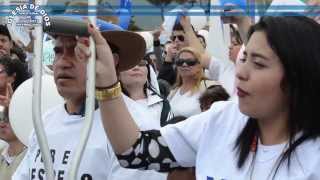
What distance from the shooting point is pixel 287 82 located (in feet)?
6.28

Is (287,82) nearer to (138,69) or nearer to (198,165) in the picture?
(198,165)

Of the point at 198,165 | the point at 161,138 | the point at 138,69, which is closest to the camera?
the point at 198,165

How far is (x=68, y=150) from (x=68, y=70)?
318 mm

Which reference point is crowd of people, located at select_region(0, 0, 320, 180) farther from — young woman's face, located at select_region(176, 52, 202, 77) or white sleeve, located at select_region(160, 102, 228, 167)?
young woman's face, located at select_region(176, 52, 202, 77)

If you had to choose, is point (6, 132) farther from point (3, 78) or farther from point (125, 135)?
point (125, 135)

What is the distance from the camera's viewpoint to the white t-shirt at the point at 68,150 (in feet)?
8.29

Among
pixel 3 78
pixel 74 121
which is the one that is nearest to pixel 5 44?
pixel 3 78

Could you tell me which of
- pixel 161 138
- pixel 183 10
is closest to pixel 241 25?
pixel 161 138

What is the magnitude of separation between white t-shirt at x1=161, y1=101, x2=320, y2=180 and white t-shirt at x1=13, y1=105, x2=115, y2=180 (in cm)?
40

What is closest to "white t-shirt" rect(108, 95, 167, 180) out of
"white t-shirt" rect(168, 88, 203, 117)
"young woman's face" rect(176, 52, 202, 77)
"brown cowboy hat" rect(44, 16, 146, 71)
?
"brown cowboy hat" rect(44, 16, 146, 71)

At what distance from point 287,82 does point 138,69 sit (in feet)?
9.59

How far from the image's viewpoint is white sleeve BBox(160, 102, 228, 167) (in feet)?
7.00

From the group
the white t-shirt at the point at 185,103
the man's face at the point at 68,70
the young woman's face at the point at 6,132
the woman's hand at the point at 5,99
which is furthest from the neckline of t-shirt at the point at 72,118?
the white t-shirt at the point at 185,103

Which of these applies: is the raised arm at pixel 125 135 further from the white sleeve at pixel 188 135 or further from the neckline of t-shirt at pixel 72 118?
the neckline of t-shirt at pixel 72 118
